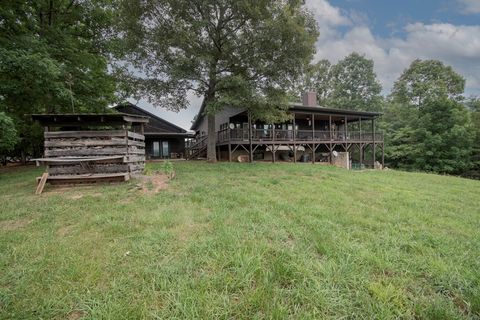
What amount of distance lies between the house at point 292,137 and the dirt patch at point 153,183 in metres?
9.28

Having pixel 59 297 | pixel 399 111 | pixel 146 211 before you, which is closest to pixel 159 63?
pixel 146 211

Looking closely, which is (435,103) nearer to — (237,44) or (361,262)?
(237,44)

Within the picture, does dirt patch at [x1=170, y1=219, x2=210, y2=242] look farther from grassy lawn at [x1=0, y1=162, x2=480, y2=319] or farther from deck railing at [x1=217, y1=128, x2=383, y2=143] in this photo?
deck railing at [x1=217, y1=128, x2=383, y2=143]

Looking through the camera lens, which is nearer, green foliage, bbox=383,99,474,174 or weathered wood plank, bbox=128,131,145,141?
weathered wood plank, bbox=128,131,145,141

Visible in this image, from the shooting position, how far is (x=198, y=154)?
70.2ft

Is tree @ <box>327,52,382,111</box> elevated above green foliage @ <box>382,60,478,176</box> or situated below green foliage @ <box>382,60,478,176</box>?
above

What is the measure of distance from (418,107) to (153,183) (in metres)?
35.0

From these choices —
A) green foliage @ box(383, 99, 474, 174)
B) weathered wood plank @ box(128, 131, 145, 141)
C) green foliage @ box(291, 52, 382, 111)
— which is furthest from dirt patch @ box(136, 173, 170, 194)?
green foliage @ box(291, 52, 382, 111)

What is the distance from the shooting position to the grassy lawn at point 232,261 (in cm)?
196

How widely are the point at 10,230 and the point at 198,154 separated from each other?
1801 centimetres

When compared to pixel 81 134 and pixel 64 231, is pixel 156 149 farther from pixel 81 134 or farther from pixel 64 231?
pixel 64 231

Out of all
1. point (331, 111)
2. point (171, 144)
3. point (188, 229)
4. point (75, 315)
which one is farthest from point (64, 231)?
point (171, 144)

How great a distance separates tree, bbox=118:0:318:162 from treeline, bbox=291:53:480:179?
6.58 ft

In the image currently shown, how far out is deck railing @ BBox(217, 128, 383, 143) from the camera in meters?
16.5
